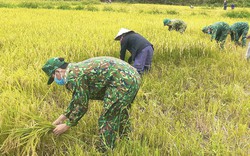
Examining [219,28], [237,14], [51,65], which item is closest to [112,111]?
[51,65]

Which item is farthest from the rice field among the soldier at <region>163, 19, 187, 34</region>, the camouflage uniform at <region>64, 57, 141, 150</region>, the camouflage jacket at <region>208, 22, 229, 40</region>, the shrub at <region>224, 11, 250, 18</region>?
the shrub at <region>224, 11, 250, 18</region>

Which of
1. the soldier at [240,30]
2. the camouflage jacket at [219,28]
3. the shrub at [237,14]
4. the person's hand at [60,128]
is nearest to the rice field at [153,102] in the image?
the person's hand at [60,128]

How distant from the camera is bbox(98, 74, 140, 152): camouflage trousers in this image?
70.1 inches

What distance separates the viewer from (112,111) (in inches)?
Answer: 71.3

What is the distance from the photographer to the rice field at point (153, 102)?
183cm

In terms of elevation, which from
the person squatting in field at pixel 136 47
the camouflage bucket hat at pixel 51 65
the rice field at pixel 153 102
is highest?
the camouflage bucket hat at pixel 51 65

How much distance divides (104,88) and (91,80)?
136 millimetres

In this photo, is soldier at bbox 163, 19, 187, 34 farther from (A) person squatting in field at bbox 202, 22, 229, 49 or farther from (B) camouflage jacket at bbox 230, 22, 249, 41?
(B) camouflage jacket at bbox 230, 22, 249, 41

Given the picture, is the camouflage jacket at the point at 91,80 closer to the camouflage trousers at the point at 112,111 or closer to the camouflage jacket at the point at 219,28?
the camouflage trousers at the point at 112,111

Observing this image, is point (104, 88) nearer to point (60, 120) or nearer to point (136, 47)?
point (60, 120)

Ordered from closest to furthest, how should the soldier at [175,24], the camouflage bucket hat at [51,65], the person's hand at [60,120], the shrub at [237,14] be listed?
the camouflage bucket hat at [51,65], the person's hand at [60,120], the soldier at [175,24], the shrub at [237,14]

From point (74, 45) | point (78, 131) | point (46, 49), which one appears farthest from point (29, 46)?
point (78, 131)

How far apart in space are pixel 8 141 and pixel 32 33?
3837 millimetres

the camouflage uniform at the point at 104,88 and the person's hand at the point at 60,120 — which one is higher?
the camouflage uniform at the point at 104,88
